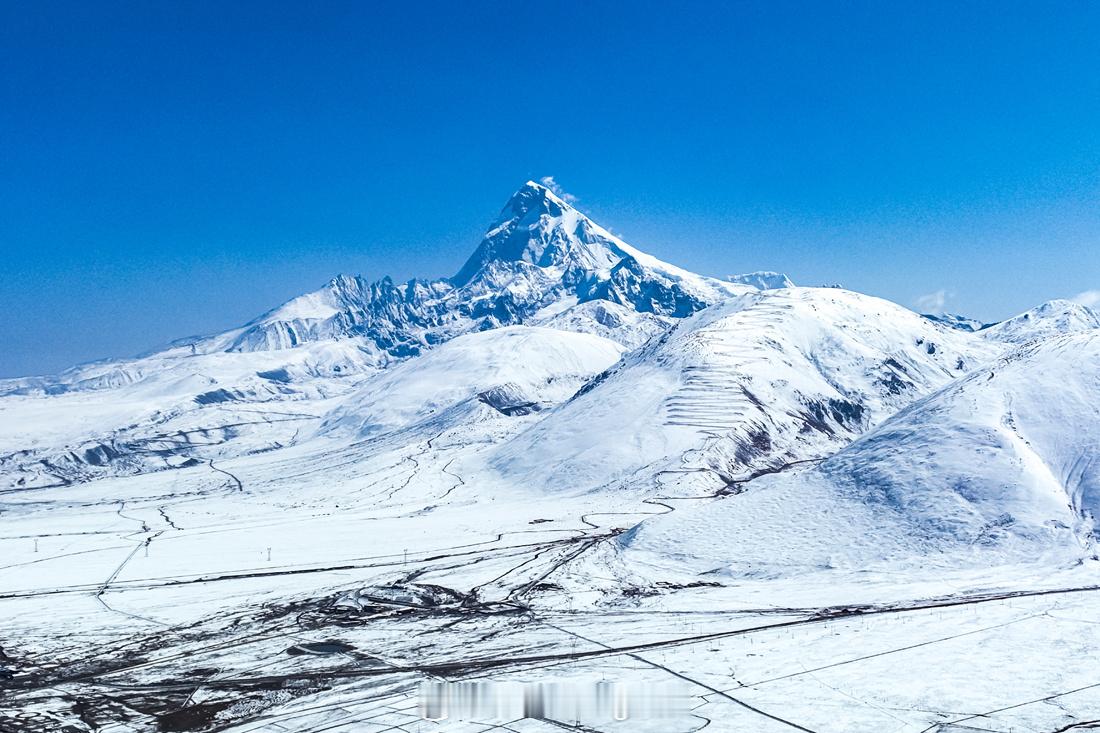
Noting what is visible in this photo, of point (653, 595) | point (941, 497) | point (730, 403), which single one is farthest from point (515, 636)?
point (730, 403)

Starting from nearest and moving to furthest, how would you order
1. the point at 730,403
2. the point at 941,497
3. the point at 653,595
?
the point at 653,595 → the point at 941,497 → the point at 730,403

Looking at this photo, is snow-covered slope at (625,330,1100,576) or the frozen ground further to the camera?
snow-covered slope at (625,330,1100,576)

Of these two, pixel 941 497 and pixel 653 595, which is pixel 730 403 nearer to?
pixel 941 497

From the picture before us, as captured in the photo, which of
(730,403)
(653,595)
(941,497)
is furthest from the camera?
(730,403)

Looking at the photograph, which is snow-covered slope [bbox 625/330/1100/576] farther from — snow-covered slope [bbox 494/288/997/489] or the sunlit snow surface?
snow-covered slope [bbox 494/288/997/489]

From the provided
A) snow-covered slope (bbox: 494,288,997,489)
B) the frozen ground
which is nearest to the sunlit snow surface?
the frozen ground

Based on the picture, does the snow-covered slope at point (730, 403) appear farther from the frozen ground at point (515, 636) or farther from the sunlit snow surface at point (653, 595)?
the frozen ground at point (515, 636)

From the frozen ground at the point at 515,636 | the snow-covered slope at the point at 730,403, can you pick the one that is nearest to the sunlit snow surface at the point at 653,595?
the frozen ground at the point at 515,636
